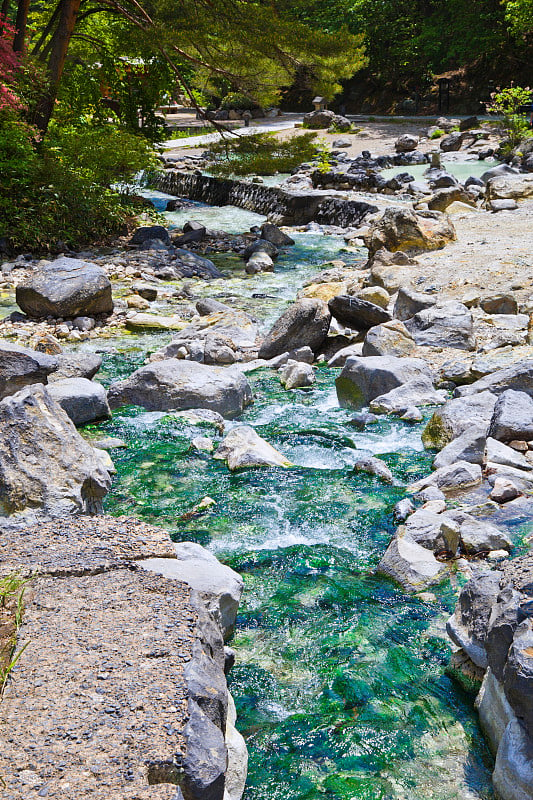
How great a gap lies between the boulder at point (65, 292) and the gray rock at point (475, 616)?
7.05m

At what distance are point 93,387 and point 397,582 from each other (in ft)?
11.2

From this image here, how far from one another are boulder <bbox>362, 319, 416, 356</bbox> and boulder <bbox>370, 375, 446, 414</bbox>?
2.58ft

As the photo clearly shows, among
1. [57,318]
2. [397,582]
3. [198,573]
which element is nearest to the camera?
[198,573]

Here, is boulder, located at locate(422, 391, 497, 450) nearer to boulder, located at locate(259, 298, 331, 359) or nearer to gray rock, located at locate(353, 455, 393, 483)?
gray rock, located at locate(353, 455, 393, 483)

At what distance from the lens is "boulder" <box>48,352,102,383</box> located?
6914mm

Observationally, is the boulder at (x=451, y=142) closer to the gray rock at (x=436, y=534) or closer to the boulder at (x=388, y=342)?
the boulder at (x=388, y=342)

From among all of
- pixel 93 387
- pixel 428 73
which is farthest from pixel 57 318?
pixel 428 73

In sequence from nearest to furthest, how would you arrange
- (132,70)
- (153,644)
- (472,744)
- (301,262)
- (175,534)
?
1. (153,644)
2. (472,744)
3. (175,534)
4. (301,262)
5. (132,70)

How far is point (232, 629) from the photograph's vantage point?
337 centimetres

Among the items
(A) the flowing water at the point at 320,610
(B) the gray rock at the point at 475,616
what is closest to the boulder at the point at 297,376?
(A) the flowing water at the point at 320,610

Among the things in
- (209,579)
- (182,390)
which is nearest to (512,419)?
(182,390)

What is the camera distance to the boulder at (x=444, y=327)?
7676 millimetres

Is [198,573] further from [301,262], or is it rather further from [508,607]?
[301,262]

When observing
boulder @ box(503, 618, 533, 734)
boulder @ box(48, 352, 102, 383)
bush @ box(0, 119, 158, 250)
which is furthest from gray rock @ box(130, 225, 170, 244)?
boulder @ box(503, 618, 533, 734)
